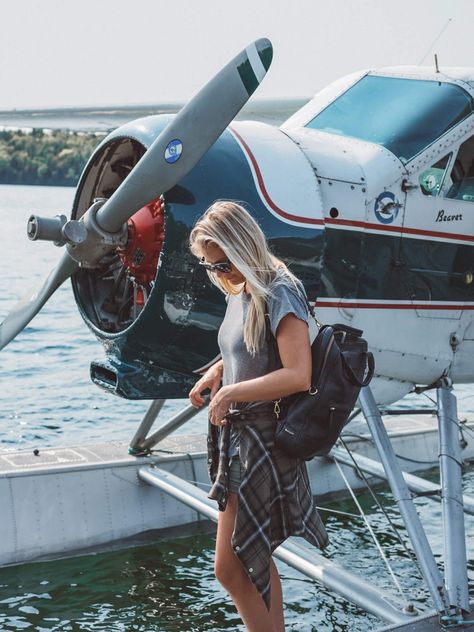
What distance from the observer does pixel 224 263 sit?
3916 millimetres

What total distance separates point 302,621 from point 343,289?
2.04 metres

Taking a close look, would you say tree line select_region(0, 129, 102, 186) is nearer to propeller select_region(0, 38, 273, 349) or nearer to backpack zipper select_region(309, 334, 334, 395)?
propeller select_region(0, 38, 273, 349)

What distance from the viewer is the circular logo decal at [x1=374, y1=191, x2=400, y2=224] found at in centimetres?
556

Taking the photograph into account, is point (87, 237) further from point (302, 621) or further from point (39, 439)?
point (39, 439)

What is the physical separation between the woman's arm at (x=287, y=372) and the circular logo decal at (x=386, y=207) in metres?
1.90

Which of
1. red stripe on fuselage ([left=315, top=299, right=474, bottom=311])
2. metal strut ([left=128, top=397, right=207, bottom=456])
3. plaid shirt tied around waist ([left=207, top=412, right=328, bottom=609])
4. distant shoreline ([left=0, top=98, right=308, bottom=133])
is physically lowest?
metal strut ([left=128, top=397, right=207, bottom=456])

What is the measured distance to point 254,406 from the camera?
3953 mm

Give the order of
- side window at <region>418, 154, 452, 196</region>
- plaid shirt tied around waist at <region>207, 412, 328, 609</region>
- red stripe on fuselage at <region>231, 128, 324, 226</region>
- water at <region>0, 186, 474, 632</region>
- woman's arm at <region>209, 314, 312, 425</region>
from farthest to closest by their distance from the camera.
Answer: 1. water at <region>0, 186, 474, 632</region>
2. side window at <region>418, 154, 452, 196</region>
3. red stripe on fuselage at <region>231, 128, 324, 226</region>
4. plaid shirt tied around waist at <region>207, 412, 328, 609</region>
5. woman's arm at <region>209, 314, 312, 425</region>

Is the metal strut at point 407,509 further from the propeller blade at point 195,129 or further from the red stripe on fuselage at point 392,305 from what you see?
the propeller blade at point 195,129

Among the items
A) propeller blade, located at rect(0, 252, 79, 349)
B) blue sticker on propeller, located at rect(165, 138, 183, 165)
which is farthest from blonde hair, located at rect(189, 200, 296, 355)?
propeller blade, located at rect(0, 252, 79, 349)

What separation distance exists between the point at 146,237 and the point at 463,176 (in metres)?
1.91

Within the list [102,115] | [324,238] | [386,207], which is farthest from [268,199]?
[102,115]

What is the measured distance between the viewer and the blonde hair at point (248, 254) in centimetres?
382

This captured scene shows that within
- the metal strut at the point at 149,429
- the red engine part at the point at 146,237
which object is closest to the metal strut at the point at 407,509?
the red engine part at the point at 146,237
